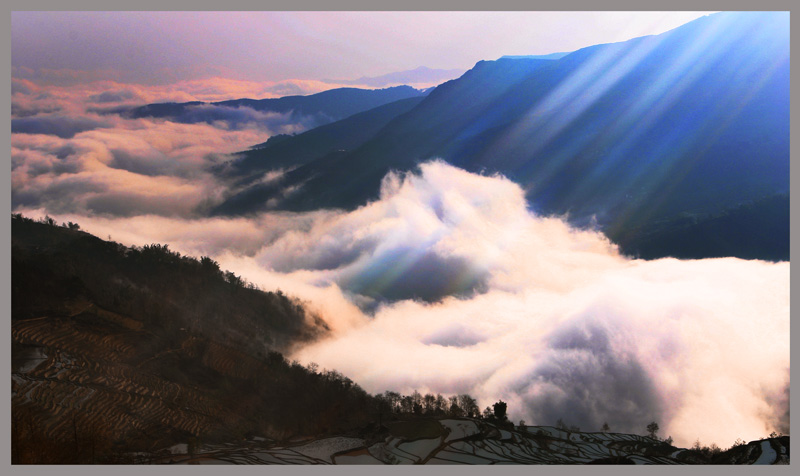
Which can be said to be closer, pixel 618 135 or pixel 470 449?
pixel 470 449

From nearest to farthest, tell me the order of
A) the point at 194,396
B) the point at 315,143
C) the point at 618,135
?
the point at 194,396 < the point at 618,135 < the point at 315,143

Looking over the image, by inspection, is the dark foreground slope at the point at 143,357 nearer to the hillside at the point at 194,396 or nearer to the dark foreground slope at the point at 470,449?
the hillside at the point at 194,396

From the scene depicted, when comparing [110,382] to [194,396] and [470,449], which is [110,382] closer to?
[194,396]

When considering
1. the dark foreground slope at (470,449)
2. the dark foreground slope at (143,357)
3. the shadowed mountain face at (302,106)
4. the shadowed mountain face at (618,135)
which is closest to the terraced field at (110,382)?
the dark foreground slope at (143,357)

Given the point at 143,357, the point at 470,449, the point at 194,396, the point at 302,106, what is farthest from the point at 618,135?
the point at 143,357

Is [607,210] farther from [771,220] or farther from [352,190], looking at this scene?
[352,190]

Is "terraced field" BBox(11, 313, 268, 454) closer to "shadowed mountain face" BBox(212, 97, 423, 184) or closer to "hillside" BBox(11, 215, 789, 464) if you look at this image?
"hillside" BBox(11, 215, 789, 464)
